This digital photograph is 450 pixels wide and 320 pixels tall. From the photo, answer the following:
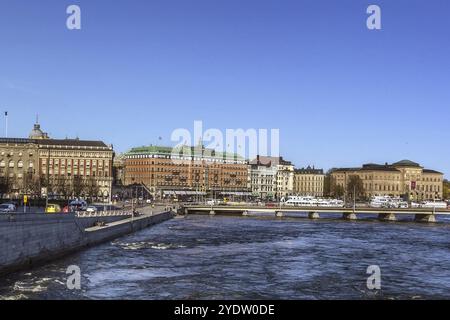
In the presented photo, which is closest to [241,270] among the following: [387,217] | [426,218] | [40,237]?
[40,237]

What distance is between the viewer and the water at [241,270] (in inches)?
1545

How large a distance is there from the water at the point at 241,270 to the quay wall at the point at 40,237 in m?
1.09

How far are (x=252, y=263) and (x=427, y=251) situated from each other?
25464mm

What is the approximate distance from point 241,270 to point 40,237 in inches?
652

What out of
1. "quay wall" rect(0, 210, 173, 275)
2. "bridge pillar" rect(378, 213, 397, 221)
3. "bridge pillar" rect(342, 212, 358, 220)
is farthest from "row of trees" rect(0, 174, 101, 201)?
"bridge pillar" rect(378, 213, 397, 221)

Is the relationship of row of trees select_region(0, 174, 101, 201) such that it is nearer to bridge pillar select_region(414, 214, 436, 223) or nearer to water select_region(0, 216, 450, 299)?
water select_region(0, 216, 450, 299)

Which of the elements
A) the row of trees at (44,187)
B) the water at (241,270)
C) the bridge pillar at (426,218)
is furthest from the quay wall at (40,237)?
the bridge pillar at (426,218)

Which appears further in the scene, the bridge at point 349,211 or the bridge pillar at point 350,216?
the bridge pillar at point 350,216

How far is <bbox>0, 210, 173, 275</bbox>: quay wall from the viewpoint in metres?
41.8

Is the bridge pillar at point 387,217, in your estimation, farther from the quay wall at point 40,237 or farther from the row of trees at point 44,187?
the quay wall at point 40,237

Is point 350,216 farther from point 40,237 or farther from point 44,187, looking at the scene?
point 40,237

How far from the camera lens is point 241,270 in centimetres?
5041
